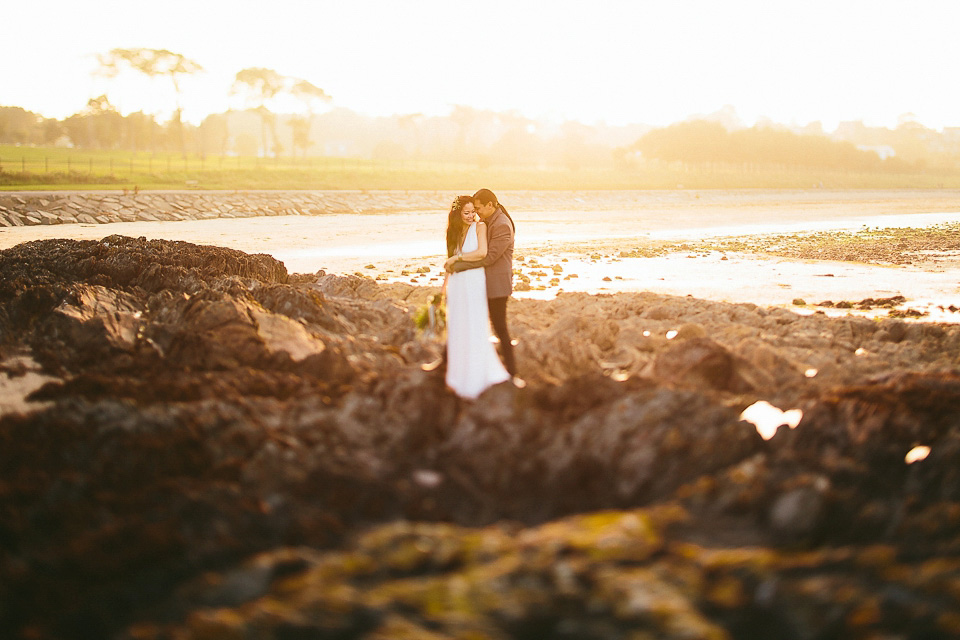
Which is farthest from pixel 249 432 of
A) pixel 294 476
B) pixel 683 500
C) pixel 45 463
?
pixel 683 500

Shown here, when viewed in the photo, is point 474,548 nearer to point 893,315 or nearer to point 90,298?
point 90,298

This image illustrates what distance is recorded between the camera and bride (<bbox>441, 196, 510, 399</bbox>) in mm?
6617

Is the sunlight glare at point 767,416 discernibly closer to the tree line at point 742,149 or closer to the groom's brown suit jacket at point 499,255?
the groom's brown suit jacket at point 499,255

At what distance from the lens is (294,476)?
16.5 ft

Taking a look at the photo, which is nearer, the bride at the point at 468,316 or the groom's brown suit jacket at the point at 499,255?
the bride at the point at 468,316

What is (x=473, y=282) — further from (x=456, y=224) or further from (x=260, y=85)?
(x=260, y=85)

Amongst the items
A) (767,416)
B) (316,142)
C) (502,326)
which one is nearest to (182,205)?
(502,326)

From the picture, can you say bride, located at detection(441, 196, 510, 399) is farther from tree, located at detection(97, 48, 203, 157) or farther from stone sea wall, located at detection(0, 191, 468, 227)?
tree, located at detection(97, 48, 203, 157)

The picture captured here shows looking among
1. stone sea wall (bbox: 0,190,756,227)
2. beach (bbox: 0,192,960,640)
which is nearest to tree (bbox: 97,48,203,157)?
stone sea wall (bbox: 0,190,756,227)

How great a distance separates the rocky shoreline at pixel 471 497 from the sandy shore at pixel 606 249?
752 centimetres

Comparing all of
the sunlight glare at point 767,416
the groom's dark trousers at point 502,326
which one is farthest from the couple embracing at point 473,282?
the sunlight glare at point 767,416

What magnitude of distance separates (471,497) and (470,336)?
1.93m

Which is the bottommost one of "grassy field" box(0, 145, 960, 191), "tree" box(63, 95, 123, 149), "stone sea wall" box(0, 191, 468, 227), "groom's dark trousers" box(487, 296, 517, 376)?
"groom's dark trousers" box(487, 296, 517, 376)

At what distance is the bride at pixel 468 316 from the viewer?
6.62 meters
